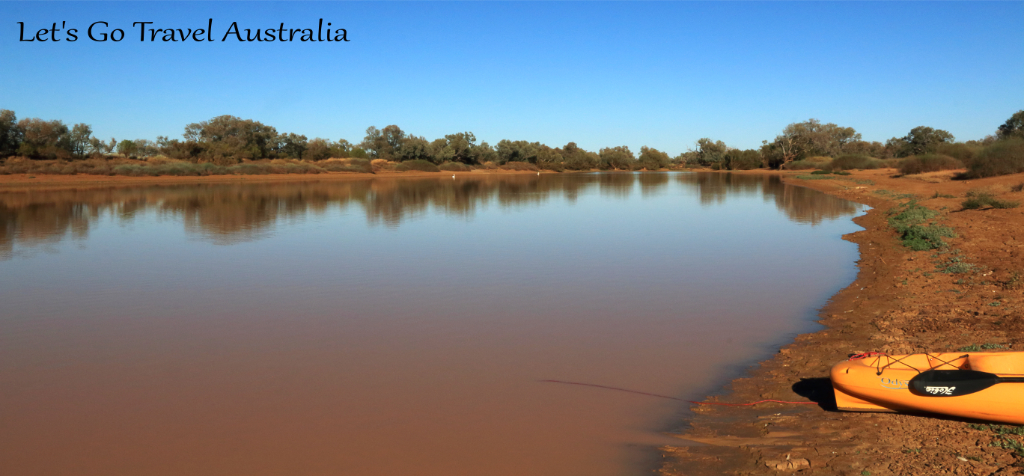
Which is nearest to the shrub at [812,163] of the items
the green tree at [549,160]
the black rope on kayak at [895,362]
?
the green tree at [549,160]

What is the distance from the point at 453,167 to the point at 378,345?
3180 inches

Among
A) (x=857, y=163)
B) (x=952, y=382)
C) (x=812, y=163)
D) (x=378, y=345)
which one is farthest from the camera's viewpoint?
(x=812, y=163)

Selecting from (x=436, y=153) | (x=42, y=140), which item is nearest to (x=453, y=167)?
(x=436, y=153)

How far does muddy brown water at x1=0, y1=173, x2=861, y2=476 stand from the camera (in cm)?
500

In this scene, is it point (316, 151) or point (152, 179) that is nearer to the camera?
point (152, 179)

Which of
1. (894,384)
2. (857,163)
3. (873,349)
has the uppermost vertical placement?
(857,163)

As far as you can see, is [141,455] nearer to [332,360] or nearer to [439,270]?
[332,360]

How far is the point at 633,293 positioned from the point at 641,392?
423cm

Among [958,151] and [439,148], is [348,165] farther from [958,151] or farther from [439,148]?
[958,151]

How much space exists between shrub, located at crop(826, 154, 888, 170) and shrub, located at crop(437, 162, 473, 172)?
4743cm

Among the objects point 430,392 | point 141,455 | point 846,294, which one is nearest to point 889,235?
point 846,294

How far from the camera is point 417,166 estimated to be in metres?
81.6

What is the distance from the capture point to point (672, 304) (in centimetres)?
928

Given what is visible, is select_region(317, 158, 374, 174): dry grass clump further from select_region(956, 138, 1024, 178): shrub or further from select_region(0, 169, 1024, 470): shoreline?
select_region(0, 169, 1024, 470): shoreline
